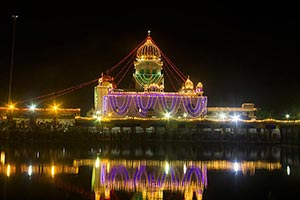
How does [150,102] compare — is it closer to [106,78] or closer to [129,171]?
[106,78]

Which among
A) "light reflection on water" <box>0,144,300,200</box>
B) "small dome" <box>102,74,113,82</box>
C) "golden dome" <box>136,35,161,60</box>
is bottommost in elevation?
"light reflection on water" <box>0,144,300,200</box>

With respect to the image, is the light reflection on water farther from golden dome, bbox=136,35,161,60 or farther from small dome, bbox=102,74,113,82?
golden dome, bbox=136,35,161,60

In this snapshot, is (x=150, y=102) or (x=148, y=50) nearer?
(x=150, y=102)

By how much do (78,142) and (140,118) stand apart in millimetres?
8494

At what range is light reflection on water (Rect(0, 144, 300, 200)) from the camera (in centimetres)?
2244

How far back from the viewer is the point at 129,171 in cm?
3023

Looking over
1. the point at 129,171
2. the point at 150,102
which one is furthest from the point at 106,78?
the point at 129,171

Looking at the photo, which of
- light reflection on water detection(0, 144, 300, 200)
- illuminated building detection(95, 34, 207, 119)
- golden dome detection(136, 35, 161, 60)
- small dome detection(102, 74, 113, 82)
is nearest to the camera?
light reflection on water detection(0, 144, 300, 200)

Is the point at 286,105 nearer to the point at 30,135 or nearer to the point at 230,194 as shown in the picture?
the point at 30,135

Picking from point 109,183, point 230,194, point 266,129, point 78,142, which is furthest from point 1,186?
point 266,129

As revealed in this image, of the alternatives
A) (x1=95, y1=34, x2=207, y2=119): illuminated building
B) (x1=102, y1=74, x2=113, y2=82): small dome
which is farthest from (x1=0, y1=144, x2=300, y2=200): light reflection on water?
(x1=102, y1=74, x2=113, y2=82): small dome

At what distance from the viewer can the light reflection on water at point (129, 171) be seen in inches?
883

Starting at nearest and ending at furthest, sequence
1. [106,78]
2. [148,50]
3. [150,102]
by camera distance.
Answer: [150,102], [106,78], [148,50]

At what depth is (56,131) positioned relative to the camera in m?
56.1
